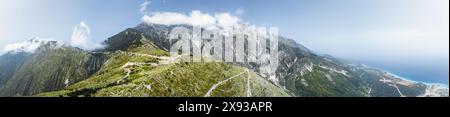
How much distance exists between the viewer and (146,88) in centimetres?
9550

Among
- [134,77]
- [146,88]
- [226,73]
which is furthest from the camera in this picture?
[226,73]

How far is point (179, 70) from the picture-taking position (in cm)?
12144

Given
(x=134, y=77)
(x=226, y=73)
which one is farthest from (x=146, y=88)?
(x=226, y=73)

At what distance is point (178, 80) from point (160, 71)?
6255 mm
